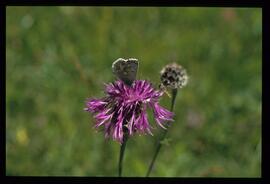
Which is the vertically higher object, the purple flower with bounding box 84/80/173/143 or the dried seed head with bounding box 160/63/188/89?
the dried seed head with bounding box 160/63/188/89

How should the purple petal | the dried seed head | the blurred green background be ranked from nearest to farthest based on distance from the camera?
the purple petal
the dried seed head
the blurred green background

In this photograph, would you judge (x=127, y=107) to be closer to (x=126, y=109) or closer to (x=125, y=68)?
(x=126, y=109)

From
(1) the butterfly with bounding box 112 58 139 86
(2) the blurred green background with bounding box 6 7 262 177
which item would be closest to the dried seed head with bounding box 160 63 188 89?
(1) the butterfly with bounding box 112 58 139 86

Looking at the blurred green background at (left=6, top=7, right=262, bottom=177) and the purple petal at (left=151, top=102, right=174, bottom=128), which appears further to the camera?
the blurred green background at (left=6, top=7, right=262, bottom=177)

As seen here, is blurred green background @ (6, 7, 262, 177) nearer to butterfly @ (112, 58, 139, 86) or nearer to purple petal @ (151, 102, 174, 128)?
purple petal @ (151, 102, 174, 128)

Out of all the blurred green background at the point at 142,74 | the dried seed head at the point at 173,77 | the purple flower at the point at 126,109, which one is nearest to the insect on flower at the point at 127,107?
the purple flower at the point at 126,109

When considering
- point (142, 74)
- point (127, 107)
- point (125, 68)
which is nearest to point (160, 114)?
point (127, 107)

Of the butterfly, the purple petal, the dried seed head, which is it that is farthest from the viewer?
the dried seed head

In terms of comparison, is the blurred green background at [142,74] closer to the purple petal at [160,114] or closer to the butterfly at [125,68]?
the purple petal at [160,114]
